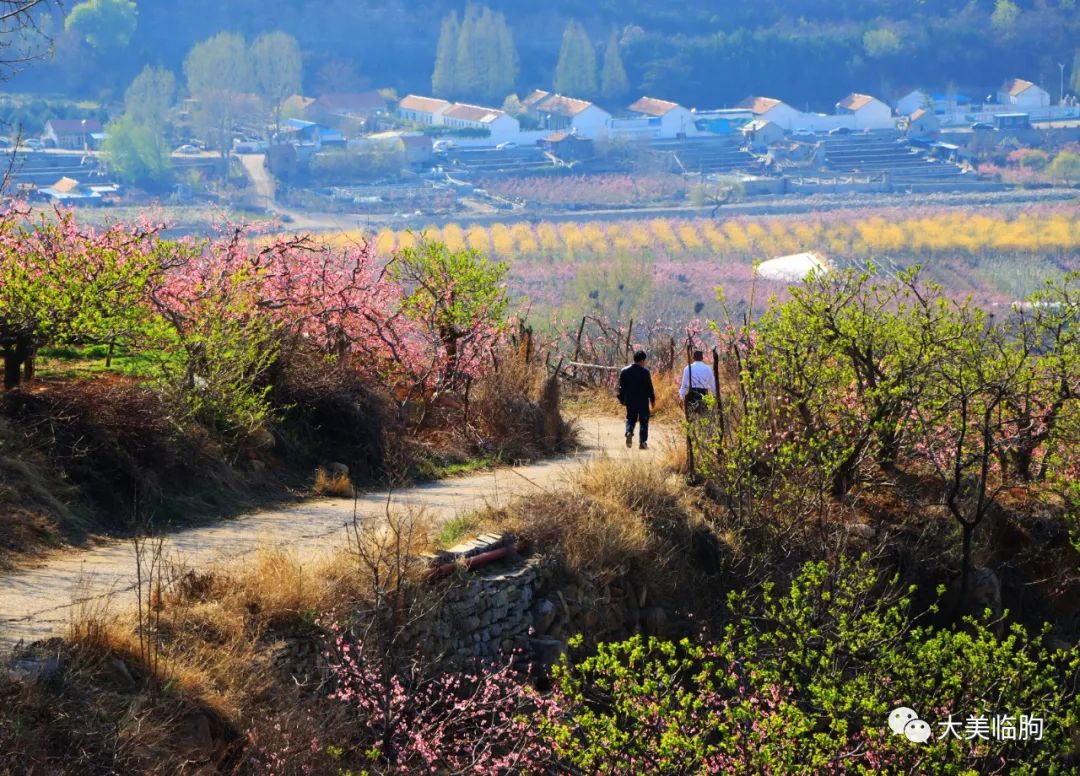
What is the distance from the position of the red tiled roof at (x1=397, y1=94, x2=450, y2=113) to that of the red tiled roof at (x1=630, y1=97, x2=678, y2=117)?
14688mm

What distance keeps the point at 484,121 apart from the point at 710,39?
33.2 meters

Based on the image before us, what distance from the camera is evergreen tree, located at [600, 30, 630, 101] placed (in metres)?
132

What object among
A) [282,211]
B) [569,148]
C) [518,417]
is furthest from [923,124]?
[518,417]

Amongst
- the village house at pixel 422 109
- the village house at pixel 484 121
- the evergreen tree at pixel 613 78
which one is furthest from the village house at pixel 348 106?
the evergreen tree at pixel 613 78

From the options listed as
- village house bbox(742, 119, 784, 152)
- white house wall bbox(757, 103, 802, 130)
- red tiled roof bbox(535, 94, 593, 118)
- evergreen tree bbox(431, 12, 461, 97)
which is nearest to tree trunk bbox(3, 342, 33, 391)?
village house bbox(742, 119, 784, 152)

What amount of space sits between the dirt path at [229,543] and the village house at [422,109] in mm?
106672

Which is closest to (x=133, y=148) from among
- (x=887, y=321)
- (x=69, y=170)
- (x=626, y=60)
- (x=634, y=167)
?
(x=69, y=170)

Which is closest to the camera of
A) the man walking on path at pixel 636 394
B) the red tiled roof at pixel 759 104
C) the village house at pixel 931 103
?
the man walking on path at pixel 636 394

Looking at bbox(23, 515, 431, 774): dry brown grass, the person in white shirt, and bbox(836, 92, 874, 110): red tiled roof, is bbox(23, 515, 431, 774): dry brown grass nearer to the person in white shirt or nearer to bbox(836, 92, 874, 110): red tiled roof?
the person in white shirt

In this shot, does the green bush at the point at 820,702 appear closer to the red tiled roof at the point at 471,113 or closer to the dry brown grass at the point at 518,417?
the dry brown grass at the point at 518,417

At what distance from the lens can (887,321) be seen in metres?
14.2

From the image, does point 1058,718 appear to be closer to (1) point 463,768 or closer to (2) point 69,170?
(1) point 463,768

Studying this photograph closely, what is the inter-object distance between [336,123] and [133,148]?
1013 inches

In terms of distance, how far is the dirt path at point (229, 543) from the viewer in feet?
28.1
